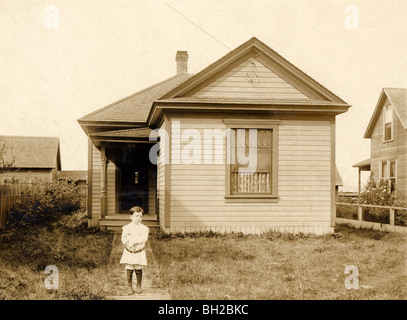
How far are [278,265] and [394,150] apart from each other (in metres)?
16.5

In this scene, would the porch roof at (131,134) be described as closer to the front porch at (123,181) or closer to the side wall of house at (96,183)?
the front porch at (123,181)

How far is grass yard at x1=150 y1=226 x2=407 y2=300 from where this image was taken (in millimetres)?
7172

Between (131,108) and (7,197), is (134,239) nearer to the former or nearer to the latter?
(7,197)

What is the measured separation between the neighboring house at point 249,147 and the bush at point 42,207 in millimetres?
4435

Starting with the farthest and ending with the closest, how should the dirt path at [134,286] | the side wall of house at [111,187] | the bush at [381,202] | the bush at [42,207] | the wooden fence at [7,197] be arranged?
the side wall of house at [111,187], the bush at [381,202], the bush at [42,207], the wooden fence at [7,197], the dirt path at [134,286]

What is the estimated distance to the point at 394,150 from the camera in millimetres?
23469

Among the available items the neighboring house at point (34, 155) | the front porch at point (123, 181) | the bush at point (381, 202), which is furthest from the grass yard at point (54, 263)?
the neighboring house at point (34, 155)

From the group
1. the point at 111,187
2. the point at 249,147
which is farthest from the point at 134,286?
the point at 111,187

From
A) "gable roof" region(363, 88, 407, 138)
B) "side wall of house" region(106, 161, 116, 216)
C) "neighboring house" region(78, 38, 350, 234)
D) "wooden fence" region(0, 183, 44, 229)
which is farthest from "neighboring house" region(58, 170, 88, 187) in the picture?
"neighboring house" region(78, 38, 350, 234)

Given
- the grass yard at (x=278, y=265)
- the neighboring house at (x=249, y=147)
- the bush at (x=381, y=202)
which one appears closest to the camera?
the grass yard at (x=278, y=265)

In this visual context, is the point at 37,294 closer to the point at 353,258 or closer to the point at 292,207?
the point at 353,258

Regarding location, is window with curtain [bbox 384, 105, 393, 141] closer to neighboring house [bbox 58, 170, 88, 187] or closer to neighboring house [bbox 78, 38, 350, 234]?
neighboring house [bbox 78, 38, 350, 234]

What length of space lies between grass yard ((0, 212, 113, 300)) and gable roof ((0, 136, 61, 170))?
114 feet

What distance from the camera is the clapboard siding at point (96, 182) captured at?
1716 centimetres
